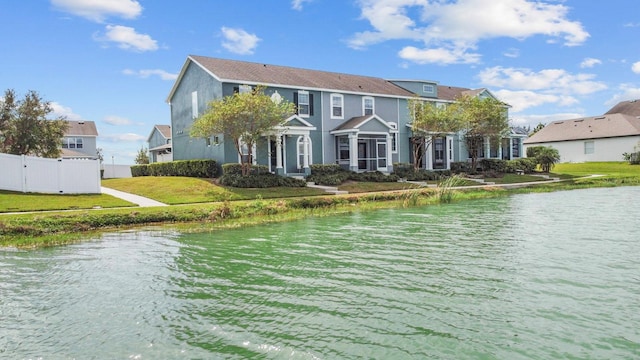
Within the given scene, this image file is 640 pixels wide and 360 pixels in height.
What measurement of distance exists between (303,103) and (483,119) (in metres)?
15.0

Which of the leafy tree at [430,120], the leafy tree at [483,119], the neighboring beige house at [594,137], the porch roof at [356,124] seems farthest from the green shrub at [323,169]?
the neighboring beige house at [594,137]

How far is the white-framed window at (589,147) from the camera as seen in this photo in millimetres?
53344

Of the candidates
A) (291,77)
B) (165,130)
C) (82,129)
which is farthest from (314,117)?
(82,129)

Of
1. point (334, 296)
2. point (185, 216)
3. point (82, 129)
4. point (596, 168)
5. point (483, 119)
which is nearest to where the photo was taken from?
point (334, 296)

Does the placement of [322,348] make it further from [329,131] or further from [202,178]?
[329,131]

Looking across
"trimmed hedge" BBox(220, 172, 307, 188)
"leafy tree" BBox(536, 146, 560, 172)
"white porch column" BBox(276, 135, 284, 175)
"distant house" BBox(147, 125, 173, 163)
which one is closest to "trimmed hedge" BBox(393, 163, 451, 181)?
"white porch column" BBox(276, 135, 284, 175)

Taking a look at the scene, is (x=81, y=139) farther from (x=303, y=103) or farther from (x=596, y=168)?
(x=596, y=168)

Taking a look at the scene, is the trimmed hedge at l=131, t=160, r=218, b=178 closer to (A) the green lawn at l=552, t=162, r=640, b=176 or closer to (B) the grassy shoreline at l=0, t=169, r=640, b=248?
(B) the grassy shoreline at l=0, t=169, r=640, b=248

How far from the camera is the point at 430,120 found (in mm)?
35750

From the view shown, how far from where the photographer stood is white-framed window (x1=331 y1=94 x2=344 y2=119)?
115 feet

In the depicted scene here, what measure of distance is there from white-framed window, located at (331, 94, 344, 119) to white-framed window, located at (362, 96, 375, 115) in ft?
7.41

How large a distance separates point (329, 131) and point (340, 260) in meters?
24.2

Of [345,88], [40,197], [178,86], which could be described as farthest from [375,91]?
[40,197]

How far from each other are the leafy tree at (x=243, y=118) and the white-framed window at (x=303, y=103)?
18.0 feet
